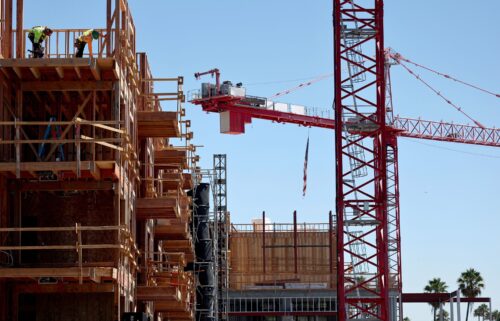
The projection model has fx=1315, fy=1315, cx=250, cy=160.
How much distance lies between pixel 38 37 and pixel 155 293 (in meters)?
9.95

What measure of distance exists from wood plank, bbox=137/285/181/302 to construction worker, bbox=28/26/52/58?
9.00 metres

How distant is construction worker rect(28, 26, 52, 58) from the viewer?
119 ft

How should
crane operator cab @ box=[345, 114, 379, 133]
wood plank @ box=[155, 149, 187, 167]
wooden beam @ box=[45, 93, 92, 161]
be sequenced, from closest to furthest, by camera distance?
wooden beam @ box=[45, 93, 92, 161] → wood plank @ box=[155, 149, 187, 167] → crane operator cab @ box=[345, 114, 379, 133]

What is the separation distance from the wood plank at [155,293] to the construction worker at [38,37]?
900cm

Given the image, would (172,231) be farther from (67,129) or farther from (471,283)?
(471,283)

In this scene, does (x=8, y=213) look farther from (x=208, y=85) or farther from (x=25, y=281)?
(x=208, y=85)

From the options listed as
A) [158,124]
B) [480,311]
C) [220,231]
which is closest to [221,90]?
[220,231]

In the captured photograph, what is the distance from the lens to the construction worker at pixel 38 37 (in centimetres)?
3638

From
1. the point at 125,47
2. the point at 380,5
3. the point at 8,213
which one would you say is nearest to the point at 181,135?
the point at 125,47

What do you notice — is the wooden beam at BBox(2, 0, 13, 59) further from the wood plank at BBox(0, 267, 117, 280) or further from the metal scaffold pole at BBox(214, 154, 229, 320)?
the metal scaffold pole at BBox(214, 154, 229, 320)

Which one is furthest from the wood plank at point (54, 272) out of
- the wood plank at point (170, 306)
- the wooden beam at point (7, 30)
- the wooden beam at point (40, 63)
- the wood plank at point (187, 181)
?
the wood plank at point (187, 181)

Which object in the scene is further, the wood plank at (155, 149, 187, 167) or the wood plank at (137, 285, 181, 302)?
the wood plank at (155, 149, 187, 167)

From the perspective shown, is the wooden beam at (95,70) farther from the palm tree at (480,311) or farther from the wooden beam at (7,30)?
the palm tree at (480,311)

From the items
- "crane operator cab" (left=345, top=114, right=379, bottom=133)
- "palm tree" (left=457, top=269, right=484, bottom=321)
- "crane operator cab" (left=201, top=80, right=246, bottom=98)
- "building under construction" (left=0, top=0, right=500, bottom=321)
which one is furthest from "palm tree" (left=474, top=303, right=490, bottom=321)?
"building under construction" (left=0, top=0, right=500, bottom=321)
